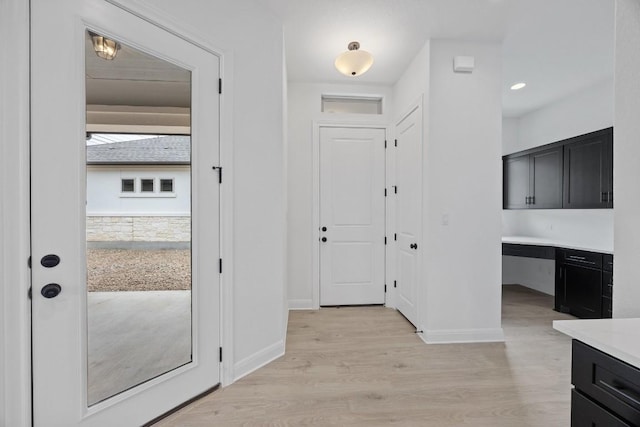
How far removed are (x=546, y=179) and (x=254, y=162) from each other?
13.5ft

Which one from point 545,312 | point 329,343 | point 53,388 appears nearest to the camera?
point 53,388

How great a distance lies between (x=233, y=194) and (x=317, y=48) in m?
1.92

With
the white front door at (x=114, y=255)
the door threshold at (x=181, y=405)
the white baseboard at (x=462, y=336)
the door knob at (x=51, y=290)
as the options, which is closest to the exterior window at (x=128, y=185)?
the white front door at (x=114, y=255)

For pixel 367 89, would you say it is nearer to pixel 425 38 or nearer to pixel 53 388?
pixel 425 38

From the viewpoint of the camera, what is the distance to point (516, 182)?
479 cm

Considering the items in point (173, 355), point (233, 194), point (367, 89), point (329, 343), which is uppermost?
point (367, 89)

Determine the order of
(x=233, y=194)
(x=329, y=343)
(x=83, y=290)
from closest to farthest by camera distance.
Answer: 1. (x=83, y=290)
2. (x=233, y=194)
3. (x=329, y=343)

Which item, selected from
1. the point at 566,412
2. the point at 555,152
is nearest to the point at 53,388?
the point at 566,412

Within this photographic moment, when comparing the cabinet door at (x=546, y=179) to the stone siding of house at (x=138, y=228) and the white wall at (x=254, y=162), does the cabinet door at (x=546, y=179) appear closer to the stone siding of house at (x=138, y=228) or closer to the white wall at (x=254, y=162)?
the white wall at (x=254, y=162)

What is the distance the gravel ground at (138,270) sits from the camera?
1.62 metres

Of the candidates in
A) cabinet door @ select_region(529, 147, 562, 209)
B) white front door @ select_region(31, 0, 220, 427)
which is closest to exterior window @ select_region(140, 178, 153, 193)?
white front door @ select_region(31, 0, 220, 427)

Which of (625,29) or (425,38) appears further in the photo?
(425,38)

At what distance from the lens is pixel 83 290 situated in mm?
1540

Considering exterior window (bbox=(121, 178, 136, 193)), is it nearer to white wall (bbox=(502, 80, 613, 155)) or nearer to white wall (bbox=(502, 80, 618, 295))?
white wall (bbox=(502, 80, 618, 295))
